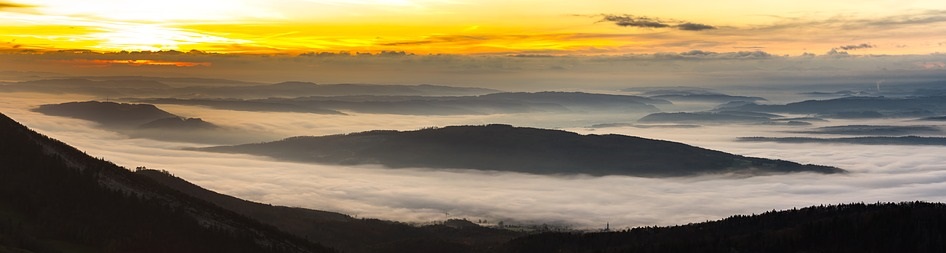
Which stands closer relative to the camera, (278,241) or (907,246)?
(907,246)

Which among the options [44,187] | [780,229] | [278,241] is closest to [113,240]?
[44,187]

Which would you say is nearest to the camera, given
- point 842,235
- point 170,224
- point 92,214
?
point 92,214

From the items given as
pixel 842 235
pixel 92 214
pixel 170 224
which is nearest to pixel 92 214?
pixel 92 214

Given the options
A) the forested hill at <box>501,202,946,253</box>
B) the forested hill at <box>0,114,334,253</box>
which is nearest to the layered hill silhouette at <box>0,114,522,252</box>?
the forested hill at <box>0,114,334,253</box>

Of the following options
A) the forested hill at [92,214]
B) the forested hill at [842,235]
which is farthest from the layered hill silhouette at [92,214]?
the forested hill at [842,235]

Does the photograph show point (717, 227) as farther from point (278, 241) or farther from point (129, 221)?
point (129, 221)

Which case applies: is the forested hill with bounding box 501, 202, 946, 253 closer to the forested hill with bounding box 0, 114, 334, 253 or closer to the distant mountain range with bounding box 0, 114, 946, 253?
the distant mountain range with bounding box 0, 114, 946, 253

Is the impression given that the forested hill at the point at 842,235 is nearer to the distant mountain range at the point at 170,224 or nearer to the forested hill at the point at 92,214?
the distant mountain range at the point at 170,224

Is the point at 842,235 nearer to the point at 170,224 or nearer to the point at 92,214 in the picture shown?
the point at 170,224
